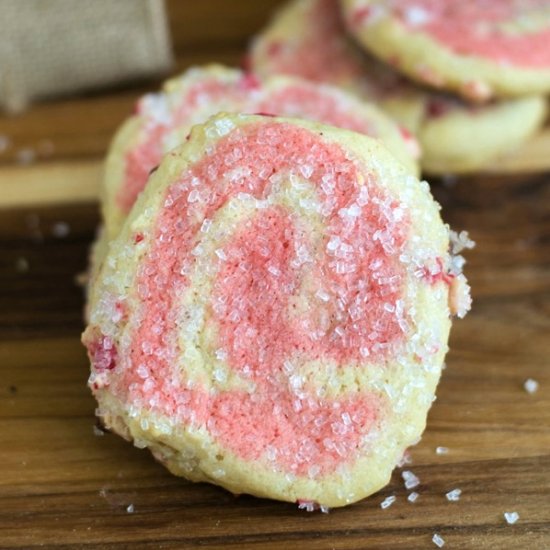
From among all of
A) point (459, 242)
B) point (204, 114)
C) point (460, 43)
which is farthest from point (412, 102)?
point (459, 242)

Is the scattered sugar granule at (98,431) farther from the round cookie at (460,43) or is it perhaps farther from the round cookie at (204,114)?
the round cookie at (460,43)

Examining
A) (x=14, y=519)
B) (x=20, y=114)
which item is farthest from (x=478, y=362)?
(x=20, y=114)

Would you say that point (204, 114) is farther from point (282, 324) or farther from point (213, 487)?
point (213, 487)

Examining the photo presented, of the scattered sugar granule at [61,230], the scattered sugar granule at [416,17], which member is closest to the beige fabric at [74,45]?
the scattered sugar granule at [61,230]

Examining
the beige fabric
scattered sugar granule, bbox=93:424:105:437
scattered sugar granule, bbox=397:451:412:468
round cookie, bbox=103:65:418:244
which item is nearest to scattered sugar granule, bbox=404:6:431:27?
round cookie, bbox=103:65:418:244

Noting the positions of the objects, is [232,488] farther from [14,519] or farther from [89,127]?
[89,127]

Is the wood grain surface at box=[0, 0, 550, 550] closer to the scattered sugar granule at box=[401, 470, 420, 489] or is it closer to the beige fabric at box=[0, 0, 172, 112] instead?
the scattered sugar granule at box=[401, 470, 420, 489]
